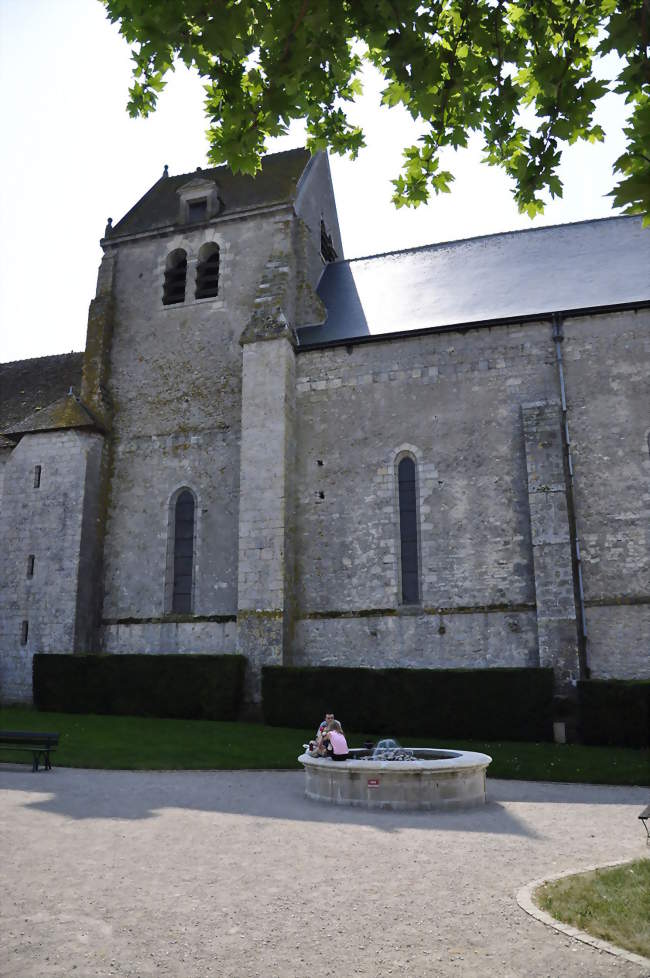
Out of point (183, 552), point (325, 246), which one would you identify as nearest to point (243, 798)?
point (183, 552)

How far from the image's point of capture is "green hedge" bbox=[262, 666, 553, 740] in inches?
571

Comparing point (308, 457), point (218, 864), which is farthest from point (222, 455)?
point (218, 864)

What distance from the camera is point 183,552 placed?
19500mm

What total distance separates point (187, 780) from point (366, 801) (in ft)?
9.40

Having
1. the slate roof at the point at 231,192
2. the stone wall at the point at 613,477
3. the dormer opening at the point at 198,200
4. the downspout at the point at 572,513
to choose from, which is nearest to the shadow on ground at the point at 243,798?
the downspout at the point at 572,513

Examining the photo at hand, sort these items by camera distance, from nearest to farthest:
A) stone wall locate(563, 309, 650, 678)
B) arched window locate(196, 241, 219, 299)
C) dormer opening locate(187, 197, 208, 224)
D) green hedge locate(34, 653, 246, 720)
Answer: stone wall locate(563, 309, 650, 678) → green hedge locate(34, 653, 246, 720) → arched window locate(196, 241, 219, 299) → dormer opening locate(187, 197, 208, 224)

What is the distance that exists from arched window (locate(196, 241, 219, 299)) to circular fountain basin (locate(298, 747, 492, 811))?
48.5 ft

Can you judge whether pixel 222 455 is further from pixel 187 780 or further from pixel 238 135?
pixel 238 135

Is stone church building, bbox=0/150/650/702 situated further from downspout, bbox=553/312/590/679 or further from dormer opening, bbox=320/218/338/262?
dormer opening, bbox=320/218/338/262

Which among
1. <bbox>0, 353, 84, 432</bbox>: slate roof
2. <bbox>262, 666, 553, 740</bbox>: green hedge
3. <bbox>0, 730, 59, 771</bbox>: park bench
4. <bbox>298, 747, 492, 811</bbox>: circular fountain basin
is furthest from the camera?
<bbox>0, 353, 84, 432</bbox>: slate roof

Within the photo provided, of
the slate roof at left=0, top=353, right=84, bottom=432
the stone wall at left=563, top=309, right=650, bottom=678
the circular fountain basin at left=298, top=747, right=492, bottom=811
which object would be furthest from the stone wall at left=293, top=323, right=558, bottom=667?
the slate roof at left=0, top=353, right=84, bottom=432

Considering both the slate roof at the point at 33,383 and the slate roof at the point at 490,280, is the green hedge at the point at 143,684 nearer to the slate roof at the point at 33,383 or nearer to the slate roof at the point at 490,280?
the slate roof at the point at 33,383

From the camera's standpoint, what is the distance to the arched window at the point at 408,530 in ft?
57.0

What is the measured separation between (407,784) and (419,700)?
555cm
